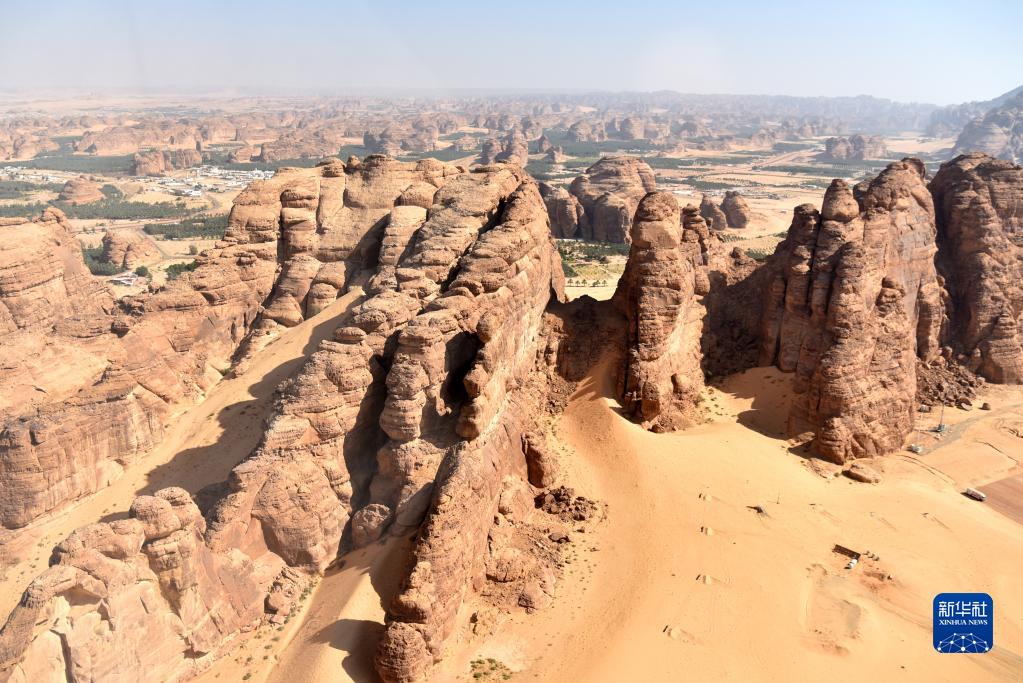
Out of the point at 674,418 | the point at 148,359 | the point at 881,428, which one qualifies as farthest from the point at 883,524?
the point at 148,359

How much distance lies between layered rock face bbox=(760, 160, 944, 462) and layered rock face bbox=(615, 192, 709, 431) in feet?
19.0

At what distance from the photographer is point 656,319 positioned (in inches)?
1231

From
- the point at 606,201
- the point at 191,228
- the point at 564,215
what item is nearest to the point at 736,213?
the point at 606,201

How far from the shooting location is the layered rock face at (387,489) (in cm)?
1864

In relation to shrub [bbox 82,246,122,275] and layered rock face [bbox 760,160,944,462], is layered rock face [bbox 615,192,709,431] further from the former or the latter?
shrub [bbox 82,246,122,275]

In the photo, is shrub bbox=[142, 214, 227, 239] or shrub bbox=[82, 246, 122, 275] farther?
shrub bbox=[142, 214, 227, 239]

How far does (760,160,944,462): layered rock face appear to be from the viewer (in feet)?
105

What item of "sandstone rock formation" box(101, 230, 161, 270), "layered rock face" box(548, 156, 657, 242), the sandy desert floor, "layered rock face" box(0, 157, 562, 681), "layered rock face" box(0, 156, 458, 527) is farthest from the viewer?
"layered rock face" box(548, 156, 657, 242)

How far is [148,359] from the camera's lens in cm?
3186

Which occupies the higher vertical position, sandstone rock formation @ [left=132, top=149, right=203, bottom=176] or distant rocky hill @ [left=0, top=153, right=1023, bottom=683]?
distant rocky hill @ [left=0, top=153, right=1023, bottom=683]

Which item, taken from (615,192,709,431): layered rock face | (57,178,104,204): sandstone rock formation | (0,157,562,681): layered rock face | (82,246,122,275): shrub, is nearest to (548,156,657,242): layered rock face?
(82,246,122,275): shrub

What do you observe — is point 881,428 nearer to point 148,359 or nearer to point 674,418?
point 674,418

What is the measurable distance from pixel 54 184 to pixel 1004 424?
183m

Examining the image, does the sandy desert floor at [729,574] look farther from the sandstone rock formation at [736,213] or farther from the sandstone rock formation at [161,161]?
the sandstone rock formation at [161,161]
